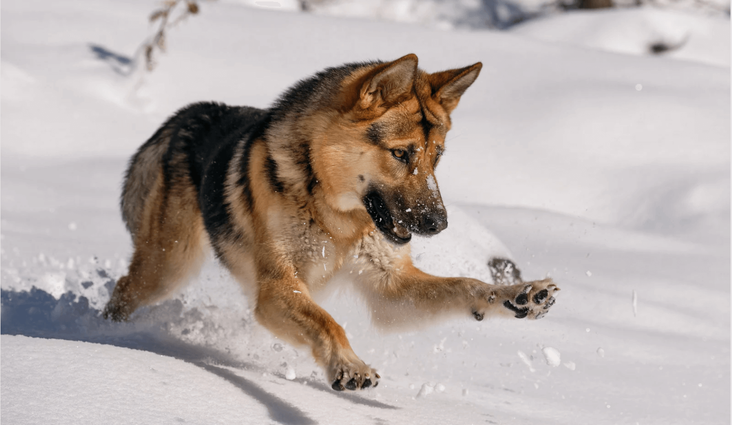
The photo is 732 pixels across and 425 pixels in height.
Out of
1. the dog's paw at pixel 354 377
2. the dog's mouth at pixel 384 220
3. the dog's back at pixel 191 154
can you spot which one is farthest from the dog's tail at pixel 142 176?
the dog's paw at pixel 354 377

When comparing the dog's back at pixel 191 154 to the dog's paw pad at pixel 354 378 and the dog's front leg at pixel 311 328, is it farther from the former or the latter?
the dog's paw pad at pixel 354 378

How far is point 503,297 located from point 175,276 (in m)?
2.11

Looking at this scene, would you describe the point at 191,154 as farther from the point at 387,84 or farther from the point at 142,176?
the point at 387,84

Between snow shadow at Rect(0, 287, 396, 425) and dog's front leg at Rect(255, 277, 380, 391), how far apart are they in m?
0.30

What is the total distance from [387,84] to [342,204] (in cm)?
61

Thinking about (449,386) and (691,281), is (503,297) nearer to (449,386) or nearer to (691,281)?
(449,386)

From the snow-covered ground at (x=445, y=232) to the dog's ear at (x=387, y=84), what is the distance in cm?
114

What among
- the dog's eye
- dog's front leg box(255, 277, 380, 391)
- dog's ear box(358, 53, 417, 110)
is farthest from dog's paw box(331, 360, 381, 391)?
dog's ear box(358, 53, 417, 110)

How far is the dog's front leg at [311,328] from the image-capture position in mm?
2654

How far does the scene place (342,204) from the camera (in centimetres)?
325

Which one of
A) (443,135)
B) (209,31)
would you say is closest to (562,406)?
(443,135)

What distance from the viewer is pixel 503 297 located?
10.3 ft

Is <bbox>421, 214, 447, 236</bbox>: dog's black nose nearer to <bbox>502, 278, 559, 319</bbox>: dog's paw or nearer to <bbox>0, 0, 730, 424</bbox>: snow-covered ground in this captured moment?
<bbox>502, 278, 559, 319</bbox>: dog's paw

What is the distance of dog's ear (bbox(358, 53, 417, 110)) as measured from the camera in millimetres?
3006
